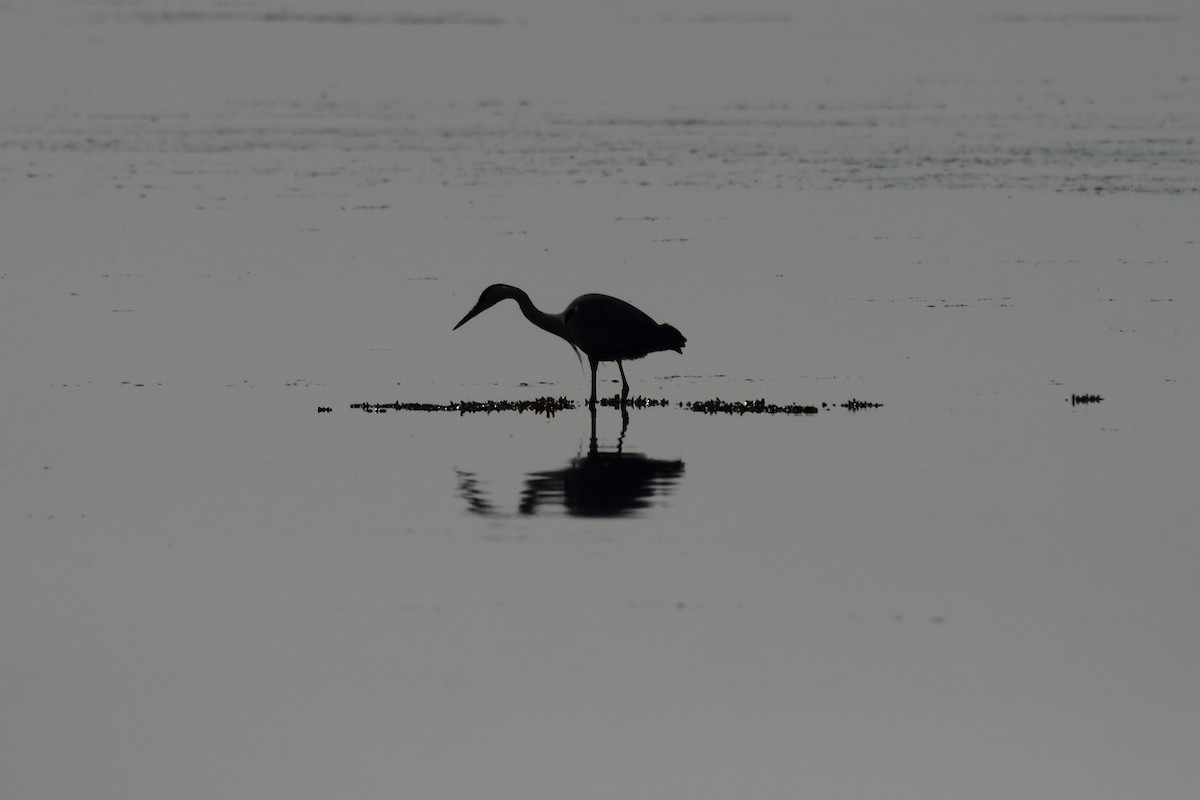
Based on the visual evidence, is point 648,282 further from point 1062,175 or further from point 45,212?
point 1062,175

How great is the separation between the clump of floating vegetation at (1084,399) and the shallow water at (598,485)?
0.58ft

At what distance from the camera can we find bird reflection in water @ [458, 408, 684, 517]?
15.6 m

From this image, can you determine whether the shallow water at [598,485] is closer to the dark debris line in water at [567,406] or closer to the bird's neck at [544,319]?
the dark debris line in water at [567,406]

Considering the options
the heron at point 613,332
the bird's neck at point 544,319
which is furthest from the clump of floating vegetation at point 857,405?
the bird's neck at point 544,319

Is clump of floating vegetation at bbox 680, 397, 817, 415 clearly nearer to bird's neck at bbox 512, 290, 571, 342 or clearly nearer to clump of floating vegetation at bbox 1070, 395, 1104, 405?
bird's neck at bbox 512, 290, 571, 342

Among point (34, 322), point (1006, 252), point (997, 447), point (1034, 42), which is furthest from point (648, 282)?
point (1034, 42)

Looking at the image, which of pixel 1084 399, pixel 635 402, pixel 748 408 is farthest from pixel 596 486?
pixel 1084 399

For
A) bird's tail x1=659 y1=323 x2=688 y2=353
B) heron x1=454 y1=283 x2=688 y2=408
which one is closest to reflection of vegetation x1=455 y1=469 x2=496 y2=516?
heron x1=454 y1=283 x2=688 y2=408

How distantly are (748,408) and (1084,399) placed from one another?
3085 millimetres

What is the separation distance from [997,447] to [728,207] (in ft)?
67.5

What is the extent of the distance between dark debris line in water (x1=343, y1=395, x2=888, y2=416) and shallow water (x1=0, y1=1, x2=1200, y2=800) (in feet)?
0.60

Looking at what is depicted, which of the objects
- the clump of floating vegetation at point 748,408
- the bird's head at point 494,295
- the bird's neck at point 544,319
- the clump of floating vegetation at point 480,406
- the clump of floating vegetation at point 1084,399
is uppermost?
the bird's head at point 494,295

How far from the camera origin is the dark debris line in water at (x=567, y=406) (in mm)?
19875

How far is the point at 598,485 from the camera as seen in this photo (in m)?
16.4
